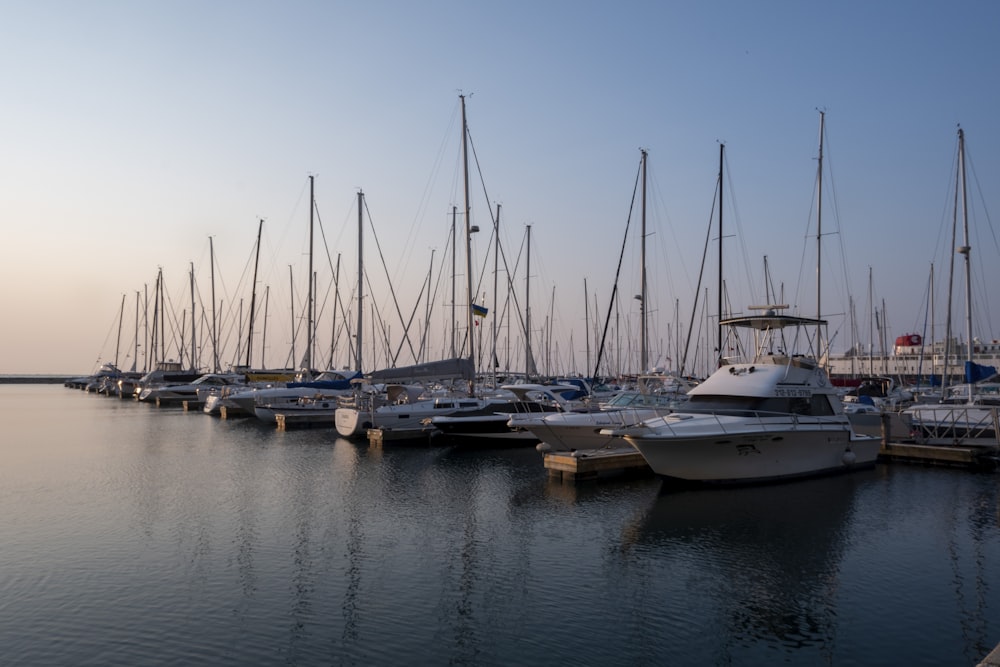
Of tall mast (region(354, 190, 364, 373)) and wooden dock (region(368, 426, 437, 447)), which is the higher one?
tall mast (region(354, 190, 364, 373))

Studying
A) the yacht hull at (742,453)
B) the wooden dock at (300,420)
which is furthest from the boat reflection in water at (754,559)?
the wooden dock at (300,420)

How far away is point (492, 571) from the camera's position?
1398 centimetres

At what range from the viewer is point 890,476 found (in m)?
26.0

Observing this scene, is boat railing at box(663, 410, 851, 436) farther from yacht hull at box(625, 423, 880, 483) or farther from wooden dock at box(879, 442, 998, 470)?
wooden dock at box(879, 442, 998, 470)

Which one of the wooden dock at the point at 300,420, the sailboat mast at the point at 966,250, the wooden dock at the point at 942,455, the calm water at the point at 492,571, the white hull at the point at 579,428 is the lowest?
the calm water at the point at 492,571

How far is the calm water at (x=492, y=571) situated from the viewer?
34.3 feet

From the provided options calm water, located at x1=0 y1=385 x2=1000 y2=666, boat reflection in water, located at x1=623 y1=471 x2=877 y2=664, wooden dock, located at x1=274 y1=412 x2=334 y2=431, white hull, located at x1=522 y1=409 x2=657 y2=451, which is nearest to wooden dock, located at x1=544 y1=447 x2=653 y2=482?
calm water, located at x1=0 y1=385 x2=1000 y2=666

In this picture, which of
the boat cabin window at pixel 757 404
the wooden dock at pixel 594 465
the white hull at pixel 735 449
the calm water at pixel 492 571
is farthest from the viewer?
the wooden dock at pixel 594 465

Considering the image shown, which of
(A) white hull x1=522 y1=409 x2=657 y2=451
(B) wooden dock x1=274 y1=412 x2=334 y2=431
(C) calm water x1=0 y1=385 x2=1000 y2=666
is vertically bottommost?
(C) calm water x1=0 y1=385 x2=1000 y2=666

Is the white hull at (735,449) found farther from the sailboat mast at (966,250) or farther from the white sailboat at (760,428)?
the sailboat mast at (966,250)

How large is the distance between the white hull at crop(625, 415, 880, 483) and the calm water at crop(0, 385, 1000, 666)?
64cm

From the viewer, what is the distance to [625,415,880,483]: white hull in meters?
21.3

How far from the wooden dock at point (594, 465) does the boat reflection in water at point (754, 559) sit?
2489mm

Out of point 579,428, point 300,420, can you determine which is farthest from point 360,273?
point 579,428
